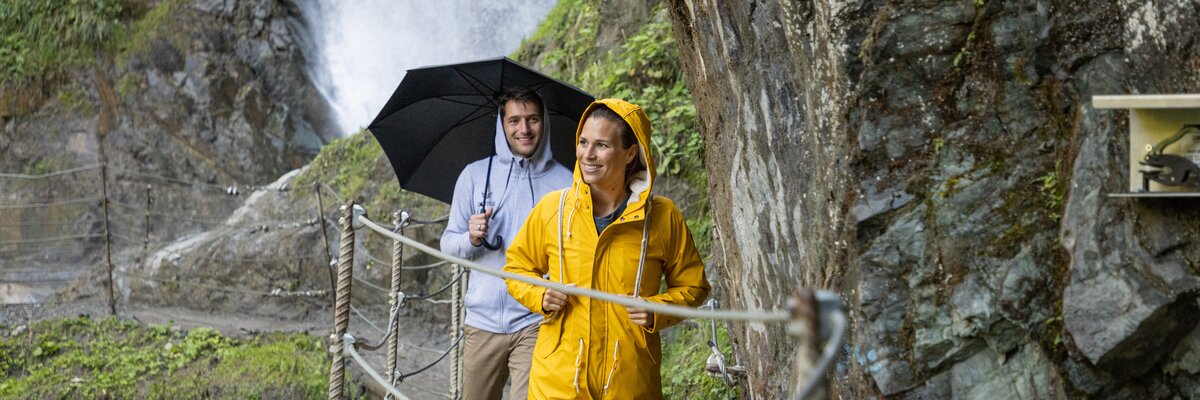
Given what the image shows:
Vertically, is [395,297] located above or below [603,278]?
below

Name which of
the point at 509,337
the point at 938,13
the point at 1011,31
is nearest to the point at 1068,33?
the point at 1011,31

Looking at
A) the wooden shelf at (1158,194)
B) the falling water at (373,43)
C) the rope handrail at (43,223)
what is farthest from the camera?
the falling water at (373,43)

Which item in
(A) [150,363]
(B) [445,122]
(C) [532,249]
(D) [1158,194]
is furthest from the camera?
(A) [150,363]

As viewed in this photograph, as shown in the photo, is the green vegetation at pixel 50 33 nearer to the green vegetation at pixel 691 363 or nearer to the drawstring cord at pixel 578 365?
the green vegetation at pixel 691 363

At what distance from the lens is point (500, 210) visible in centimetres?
447

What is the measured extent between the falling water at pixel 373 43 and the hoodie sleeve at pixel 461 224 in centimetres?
1280

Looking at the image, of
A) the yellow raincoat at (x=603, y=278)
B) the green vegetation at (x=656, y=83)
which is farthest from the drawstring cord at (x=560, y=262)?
the green vegetation at (x=656, y=83)

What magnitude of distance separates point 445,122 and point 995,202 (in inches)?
109

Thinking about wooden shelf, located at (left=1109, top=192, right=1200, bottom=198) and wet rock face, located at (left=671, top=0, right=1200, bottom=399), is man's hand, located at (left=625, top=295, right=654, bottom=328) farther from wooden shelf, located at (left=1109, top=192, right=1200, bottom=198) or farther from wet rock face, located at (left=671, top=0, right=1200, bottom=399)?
wooden shelf, located at (left=1109, top=192, right=1200, bottom=198)

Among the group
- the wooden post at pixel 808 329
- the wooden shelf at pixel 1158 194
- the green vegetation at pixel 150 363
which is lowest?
the green vegetation at pixel 150 363

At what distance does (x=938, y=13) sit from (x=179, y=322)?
8.69 m

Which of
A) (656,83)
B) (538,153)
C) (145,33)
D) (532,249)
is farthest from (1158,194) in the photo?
(145,33)

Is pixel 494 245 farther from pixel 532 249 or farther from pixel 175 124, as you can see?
pixel 175 124

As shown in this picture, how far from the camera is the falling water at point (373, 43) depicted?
691 inches
